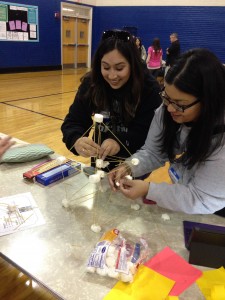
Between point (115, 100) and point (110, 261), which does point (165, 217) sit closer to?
point (110, 261)

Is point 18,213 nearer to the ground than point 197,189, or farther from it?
nearer to the ground

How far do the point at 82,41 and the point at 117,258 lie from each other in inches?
354

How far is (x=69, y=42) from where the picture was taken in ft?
27.2

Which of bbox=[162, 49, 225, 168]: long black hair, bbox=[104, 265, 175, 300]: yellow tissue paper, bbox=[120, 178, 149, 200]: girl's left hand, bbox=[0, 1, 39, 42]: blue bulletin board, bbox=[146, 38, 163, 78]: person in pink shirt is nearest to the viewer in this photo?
bbox=[104, 265, 175, 300]: yellow tissue paper

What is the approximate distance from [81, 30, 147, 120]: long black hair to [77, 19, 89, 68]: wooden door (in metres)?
8.07

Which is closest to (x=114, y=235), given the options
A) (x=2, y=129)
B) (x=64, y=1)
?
(x=2, y=129)

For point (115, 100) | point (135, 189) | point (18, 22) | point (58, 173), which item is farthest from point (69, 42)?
point (135, 189)

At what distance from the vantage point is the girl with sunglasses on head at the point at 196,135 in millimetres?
739

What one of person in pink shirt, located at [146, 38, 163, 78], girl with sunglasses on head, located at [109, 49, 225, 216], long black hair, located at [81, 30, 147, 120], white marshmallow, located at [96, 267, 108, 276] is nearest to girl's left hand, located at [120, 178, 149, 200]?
girl with sunglasses on head, located at [109, 49, 225, 216]

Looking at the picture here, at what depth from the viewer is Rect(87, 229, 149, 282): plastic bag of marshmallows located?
65 cm

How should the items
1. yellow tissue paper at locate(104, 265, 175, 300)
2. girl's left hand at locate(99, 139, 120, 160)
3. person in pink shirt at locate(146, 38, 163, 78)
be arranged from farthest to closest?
person in pink shirt at locate(146, 38, 163, 78) < girl's left hand at locate(99, 139, 120, 160) < yellow tissue paper at locate(104, 265, 175, 300)

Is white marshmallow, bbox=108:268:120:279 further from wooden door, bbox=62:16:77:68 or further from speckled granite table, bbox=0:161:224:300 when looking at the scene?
wooden door, bbox=62:16:77:68

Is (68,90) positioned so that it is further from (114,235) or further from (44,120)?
(114,235)

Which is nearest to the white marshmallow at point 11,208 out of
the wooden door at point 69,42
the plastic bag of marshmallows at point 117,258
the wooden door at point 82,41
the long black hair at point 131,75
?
the plastic bag of marshmallows at point 117,258
